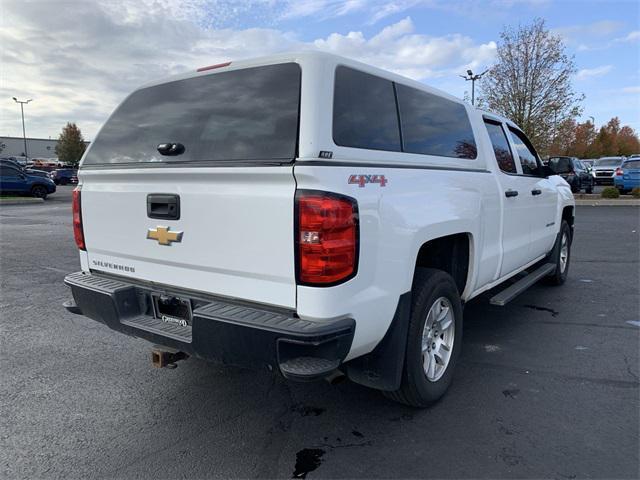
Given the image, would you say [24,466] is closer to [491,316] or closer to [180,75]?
[180,75]

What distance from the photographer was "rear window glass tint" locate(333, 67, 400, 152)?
8.52 feet

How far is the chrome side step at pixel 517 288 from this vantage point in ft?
13.6

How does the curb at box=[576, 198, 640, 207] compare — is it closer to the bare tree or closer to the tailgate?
the bare tree

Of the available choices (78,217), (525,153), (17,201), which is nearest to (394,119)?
(78,217)

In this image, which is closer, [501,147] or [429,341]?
[429,341]

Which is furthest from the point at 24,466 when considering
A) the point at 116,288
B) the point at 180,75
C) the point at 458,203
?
the point at 458,203

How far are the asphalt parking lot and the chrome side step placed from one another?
43 cm

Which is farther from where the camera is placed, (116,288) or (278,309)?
(116,288)

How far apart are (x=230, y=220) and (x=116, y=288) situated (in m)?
1.03

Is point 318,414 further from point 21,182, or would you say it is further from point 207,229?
point 21,182

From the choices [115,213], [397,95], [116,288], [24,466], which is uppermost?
[397,95]

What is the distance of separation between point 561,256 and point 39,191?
26804mm

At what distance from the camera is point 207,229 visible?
2674 mm

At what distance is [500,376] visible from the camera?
3.68 m
